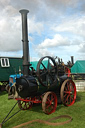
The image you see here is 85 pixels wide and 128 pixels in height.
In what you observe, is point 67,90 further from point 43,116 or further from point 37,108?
point 43,116

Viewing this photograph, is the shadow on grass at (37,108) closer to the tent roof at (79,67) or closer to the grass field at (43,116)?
the grass field at (43,116)

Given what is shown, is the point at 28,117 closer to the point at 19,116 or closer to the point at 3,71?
the point at 19,116

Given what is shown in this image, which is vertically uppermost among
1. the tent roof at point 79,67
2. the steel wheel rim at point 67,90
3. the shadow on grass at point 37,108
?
the tent roof at point 79,67

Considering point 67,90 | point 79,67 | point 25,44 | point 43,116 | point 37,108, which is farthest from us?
point 79,67

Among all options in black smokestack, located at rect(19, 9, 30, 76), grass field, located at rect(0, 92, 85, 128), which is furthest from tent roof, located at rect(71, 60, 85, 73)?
black smokestack, located at rect(19, 9, 30, 76)

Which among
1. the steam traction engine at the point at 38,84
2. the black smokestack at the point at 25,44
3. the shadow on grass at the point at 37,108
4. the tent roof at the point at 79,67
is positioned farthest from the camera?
the tent roof at the point at 79,67

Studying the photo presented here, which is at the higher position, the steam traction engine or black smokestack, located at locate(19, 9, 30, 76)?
black smokestack, located at locate(19, 9, 30, 76)

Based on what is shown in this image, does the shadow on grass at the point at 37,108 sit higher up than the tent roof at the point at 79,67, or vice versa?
the tent roof at the point at 79,67

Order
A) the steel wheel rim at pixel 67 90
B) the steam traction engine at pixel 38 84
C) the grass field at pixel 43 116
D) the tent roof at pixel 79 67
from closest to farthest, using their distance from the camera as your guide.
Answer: the grass field at pixel 43 116 < the steam traction engine at pixel 38 84 < the steel wheel rim at pixel 67 90 < the tent roof at pixel 79 67

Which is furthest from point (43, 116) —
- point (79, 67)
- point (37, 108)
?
point (79, 67)

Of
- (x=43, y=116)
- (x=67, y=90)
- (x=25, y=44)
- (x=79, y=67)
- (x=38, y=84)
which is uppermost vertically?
(x=25, y=44)

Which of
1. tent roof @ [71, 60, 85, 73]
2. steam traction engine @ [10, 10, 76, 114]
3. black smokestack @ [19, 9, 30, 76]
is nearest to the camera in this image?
steam traction engine @ [10, 10, 76, 114]

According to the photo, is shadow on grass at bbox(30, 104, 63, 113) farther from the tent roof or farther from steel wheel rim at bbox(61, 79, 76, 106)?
the tent roof

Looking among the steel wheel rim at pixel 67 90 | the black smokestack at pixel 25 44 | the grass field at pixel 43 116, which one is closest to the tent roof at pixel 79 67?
the steel wheel rim at pixel 67 90
